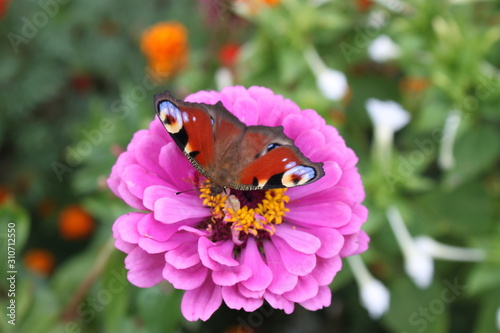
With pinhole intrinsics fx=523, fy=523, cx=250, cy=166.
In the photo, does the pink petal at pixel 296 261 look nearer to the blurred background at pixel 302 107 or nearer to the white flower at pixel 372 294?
the blurred background at pixel 302 107

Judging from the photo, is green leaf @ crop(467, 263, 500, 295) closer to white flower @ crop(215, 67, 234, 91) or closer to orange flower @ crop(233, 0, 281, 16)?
white flower @ crop(215, 67, 234, 91)

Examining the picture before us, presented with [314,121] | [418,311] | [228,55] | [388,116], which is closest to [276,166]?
[314,121]

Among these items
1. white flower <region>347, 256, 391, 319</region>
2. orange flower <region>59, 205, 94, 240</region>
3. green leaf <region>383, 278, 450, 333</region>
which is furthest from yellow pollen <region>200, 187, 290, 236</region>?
orange flower <region>59, 205, 94, 240</region>

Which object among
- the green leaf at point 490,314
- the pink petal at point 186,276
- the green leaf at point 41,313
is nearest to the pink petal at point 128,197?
the pink petal at point 186,276

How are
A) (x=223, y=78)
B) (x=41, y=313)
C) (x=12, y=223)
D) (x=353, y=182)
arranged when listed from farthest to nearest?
(x=223, y=78) < (x=41, y=313) < (x=12, y=223) < (x=353, y=182)

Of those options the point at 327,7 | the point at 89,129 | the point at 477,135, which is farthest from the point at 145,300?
the point at 327,7

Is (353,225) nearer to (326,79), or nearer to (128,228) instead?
(128,228)
